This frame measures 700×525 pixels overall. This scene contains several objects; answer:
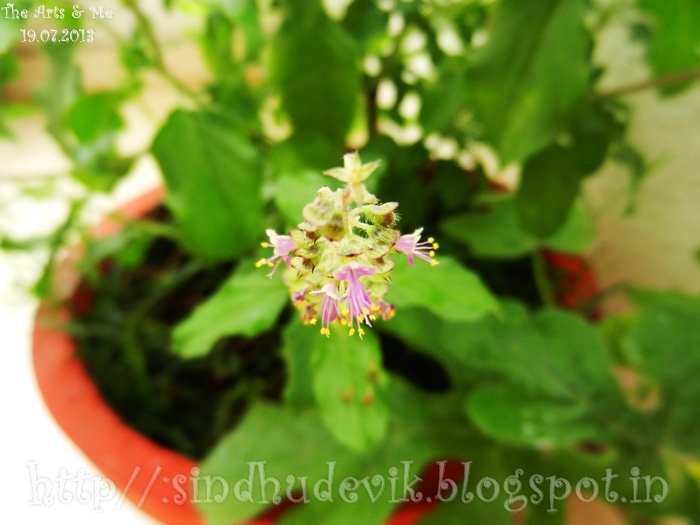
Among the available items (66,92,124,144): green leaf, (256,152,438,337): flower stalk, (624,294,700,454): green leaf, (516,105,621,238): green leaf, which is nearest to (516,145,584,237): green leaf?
(516,105,621,238): green leaf

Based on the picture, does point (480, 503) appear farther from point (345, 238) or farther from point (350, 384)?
point (345, 238)

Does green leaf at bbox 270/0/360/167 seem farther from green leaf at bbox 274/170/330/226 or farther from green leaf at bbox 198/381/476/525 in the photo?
green leaf at bbox 198/381/476/525

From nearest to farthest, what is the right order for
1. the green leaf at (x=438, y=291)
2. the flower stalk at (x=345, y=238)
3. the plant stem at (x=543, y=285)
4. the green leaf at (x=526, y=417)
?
1. the flower stalk at (x=345, y=238)
2. the green leaf at (x=438, y=291)
3. the green leaf at (x=526, y=417)
4. the plant stem at (x=543, y=285)

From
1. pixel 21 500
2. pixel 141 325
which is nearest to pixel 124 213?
pixel 141 325

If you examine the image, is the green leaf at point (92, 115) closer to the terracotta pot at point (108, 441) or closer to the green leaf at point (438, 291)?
the terracotta pot at point (108, 441)

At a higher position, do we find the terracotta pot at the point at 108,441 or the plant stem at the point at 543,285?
the plant stem at the point at 543,285

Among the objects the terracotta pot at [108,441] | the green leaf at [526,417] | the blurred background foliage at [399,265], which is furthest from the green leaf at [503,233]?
the terracotta pot at [108,441]

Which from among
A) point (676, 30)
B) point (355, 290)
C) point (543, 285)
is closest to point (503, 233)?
point (543, 285)
